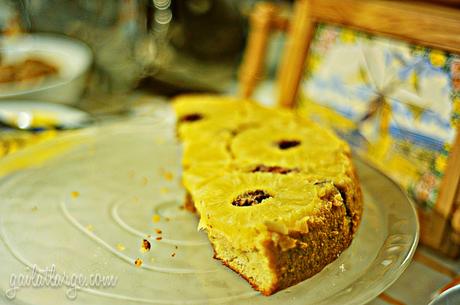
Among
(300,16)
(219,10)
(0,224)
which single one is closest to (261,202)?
(0,224)

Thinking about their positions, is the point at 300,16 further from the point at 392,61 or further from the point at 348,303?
the point at 348,303

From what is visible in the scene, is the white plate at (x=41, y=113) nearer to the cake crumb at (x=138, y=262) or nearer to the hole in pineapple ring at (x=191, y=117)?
the hole in pineapple ring at (x=191, y=117)

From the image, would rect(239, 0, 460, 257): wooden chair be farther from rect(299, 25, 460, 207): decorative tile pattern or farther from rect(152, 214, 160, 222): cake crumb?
rect(152, 214, 160, 222): cake crumb

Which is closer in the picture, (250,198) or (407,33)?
(250,198)

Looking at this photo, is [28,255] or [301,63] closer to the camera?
[28,255]

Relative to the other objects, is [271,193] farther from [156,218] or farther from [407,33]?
[407,33]

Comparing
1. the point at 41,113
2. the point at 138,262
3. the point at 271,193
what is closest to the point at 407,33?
the point at 271,193
